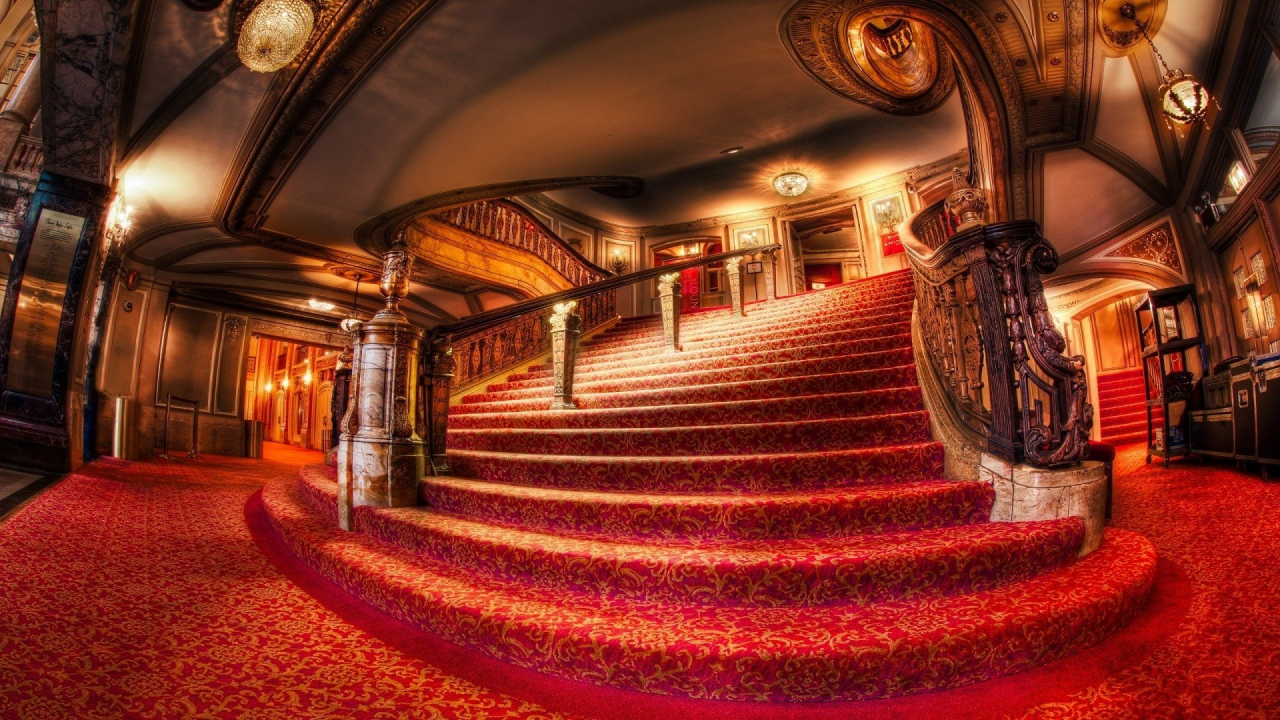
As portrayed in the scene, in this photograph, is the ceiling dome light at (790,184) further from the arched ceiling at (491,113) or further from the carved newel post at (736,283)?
the carved newel post at (736,283)

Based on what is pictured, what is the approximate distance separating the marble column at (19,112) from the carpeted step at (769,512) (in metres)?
10.3

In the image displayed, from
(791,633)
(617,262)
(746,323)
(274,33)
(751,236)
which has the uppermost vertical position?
(751,236)

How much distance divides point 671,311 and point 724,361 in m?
1.55

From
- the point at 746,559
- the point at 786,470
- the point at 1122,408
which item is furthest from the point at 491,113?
the point at 1122,408

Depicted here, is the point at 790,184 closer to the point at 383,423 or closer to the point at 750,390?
the point at 750,390

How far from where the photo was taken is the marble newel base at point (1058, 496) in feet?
6.22

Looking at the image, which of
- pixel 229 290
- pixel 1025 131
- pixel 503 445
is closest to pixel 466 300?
pixel 229 290

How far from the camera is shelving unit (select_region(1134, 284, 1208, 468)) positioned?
543 centimetres

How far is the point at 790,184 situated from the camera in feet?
35.8

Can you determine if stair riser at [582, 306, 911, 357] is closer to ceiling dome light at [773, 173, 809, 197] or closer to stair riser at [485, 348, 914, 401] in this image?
stair riser at [485, 348, 914, 401]

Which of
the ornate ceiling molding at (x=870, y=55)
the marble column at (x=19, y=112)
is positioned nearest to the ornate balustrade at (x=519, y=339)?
the ornate ceiling molding at (x=870, y=55)

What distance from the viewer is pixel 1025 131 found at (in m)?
5.90

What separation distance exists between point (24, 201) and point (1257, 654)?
12.5 m

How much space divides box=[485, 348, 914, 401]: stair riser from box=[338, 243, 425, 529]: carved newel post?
6.64ft
